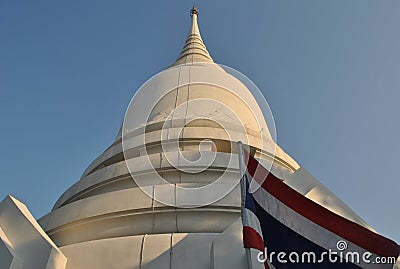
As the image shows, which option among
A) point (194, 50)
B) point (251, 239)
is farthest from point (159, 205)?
point (194, 50)

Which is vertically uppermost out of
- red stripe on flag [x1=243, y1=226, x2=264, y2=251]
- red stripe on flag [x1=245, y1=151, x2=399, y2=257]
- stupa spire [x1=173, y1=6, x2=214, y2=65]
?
stupa spire [x1=173, y1=6, x2=214, y2=65]

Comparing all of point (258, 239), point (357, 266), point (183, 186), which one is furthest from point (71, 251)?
point (357, 266)

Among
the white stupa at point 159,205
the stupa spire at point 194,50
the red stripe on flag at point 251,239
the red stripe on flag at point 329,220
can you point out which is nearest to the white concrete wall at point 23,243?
the white stupa at point 159,205

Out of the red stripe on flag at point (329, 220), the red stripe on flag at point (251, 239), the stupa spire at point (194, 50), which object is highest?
the stupa spire at point (194, 50)

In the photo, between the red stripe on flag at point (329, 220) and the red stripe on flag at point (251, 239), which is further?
the red stripe on flag at point (329, 220)

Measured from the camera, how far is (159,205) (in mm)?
9719

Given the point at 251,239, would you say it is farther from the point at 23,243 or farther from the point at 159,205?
the point at 23,243

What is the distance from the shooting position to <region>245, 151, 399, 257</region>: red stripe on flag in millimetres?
7387

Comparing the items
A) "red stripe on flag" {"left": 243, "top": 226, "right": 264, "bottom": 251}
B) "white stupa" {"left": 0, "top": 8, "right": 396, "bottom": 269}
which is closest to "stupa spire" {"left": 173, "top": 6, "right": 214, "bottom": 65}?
"white stupa" {"left": 0, "top": 8, "right": 396, "bottom": 269}

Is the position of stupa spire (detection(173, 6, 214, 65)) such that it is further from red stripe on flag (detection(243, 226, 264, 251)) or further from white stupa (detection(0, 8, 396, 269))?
red stripe on flag (detection(243, 226, 264, 251))

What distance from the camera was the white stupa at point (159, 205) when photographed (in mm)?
8438

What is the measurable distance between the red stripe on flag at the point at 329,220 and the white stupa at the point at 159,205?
0.99 metres

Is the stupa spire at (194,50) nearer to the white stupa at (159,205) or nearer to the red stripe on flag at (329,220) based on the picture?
the white stupa at (159,205)

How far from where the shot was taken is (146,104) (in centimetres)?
1468
